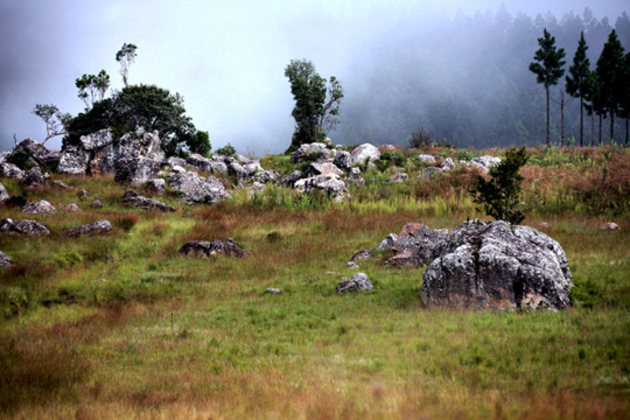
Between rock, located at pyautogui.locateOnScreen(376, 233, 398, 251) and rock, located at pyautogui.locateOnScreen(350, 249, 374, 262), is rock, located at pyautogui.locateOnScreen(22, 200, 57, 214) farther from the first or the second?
rock, located at pyautogui.locateOnScreen(376, 233, 398, 251)

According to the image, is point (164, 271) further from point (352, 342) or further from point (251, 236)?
point (352, 342)

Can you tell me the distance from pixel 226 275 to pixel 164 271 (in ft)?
7.76

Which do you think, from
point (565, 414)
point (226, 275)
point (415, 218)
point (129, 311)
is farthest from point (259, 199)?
A: point (565, 414)

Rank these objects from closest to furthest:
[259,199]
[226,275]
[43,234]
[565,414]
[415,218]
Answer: [565,414] < [226,275] < [43,234] < [415,218] < [259,199]

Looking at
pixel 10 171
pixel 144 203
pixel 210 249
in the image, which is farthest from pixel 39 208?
pixel 210 249

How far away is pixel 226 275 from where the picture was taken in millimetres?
13867

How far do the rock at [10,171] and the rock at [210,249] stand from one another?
834 inches

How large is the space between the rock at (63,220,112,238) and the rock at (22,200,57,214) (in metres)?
4.98

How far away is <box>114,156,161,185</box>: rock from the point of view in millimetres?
30562

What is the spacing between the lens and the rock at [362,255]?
1484 centimetres

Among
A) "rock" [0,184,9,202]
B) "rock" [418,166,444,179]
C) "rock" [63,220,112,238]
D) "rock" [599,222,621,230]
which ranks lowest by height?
"rock" [599,222,621,230]

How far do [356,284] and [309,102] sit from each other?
4455 centimetres

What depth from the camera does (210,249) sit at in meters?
16.2

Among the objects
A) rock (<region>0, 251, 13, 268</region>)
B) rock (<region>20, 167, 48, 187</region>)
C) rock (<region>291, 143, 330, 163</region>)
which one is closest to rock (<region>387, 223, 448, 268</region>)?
rock (<region>0, 251, 13, 268</region>)
